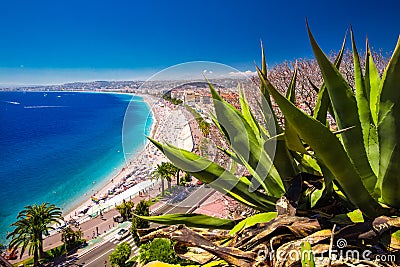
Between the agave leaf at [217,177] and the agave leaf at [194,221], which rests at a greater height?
the agave leaf at [217,177]

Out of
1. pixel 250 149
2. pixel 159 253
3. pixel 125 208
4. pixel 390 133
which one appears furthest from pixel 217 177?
pixel 125 208

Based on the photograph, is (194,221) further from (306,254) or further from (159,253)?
(159,253)

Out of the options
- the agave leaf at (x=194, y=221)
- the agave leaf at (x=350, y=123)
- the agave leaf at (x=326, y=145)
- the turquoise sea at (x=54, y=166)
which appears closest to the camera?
the agave leaf at (x=326, y=145)

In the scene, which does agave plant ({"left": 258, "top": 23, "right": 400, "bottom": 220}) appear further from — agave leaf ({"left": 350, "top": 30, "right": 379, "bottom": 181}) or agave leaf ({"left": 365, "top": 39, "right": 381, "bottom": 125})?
agave leaf ({"left": 365, "top": 39, "right": 381, "bottom": 125})

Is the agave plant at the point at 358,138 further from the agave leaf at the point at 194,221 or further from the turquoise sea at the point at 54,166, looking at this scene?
the turquoise sea at the point at 54,166

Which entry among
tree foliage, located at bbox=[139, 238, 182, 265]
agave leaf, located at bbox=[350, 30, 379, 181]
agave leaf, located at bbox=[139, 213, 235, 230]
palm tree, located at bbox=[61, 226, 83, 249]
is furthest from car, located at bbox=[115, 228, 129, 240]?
agave leaf, located at bbox=[350, 30, 379, 181]

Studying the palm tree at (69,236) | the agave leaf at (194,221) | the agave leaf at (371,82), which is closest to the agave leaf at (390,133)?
the agave leaf at (371,82)
